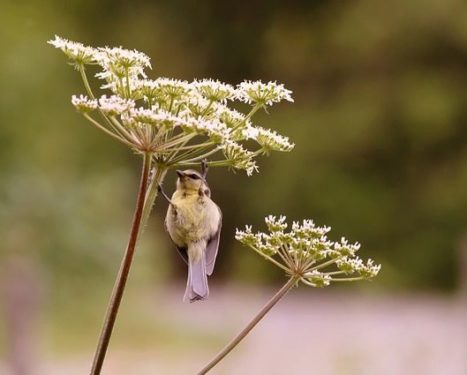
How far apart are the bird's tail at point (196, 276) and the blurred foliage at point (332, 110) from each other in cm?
1771

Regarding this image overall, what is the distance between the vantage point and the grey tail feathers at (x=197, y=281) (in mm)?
3711

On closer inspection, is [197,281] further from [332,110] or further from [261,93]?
[332,110]

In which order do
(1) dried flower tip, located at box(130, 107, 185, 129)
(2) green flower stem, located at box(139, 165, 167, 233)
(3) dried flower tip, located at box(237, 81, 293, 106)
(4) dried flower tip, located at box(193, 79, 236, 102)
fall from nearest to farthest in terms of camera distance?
(1) dried flower tip, located at box(130, 107, 185, 129)
(2) green flower stem, located at box(139, 165, 167, 233)
(4) dried flower tip, located at box(193, 79, 236, 102)
(3) dried flower tip, located at box(237, 81, 293, 106)

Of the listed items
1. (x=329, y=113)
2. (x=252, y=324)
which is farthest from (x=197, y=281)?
(x=329, y=113)

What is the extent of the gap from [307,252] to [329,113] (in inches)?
816

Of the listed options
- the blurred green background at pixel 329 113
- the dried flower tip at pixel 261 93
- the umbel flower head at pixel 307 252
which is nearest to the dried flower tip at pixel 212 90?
the dried flower tip at pixel 261 93

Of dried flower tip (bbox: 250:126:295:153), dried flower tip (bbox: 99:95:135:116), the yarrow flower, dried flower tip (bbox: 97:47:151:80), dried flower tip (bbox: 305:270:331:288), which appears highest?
the yarrow flower

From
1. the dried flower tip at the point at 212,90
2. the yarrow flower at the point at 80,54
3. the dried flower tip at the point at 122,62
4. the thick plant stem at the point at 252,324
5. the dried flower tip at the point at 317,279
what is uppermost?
the yarrow flower at the point at 80,54

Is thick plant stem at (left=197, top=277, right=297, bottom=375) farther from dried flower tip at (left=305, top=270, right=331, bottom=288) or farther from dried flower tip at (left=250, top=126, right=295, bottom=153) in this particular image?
dried flower tip at (left=250, top=126, right=295, bottom=153)

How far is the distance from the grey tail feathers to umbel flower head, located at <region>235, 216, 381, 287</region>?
0.14 meters

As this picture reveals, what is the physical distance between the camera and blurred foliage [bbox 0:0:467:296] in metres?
23.6

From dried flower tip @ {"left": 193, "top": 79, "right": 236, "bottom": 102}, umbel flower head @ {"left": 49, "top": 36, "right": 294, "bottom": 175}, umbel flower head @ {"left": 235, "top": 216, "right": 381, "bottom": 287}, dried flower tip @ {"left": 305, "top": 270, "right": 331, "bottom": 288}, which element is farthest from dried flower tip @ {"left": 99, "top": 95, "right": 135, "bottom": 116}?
dried flower tip @ {"left": 305, "top": 270, "right": 331, "bottom": 288}

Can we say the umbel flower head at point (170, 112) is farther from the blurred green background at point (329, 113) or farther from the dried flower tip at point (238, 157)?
the blurred green background at point (329, 113)

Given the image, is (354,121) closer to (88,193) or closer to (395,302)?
(395,302)
